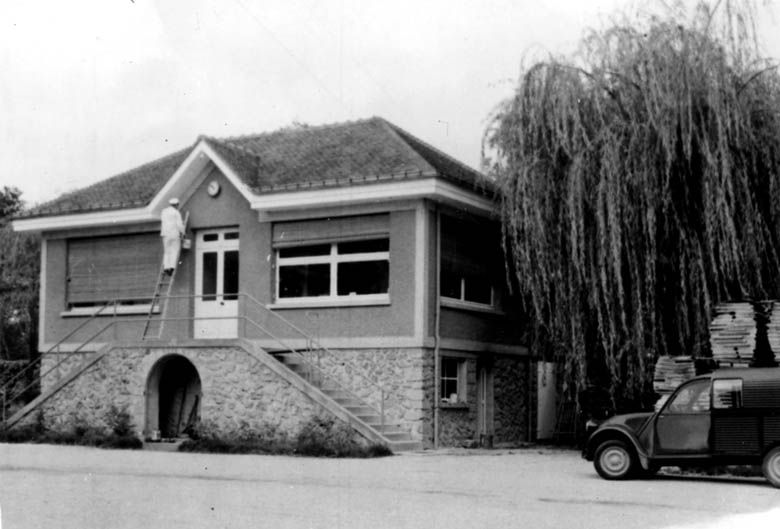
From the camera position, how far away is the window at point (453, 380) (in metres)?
23.9

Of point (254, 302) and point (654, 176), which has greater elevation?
point (654, 176)

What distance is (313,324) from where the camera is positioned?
2398 cm

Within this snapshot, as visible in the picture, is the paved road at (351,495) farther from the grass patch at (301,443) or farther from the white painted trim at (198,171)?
the white painted trim at (198,171)

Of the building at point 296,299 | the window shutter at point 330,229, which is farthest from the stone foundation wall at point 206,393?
the window shutter at point 330,229

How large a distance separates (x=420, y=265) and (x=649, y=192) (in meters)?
5.30

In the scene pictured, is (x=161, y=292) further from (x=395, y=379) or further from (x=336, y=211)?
(x=395, y=379)

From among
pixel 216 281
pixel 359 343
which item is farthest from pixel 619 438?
pixel 216 281

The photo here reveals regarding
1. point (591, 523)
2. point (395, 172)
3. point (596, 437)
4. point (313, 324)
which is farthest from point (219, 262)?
point (591, 523)

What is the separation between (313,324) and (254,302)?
1.68 m

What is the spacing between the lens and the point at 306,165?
2578cm

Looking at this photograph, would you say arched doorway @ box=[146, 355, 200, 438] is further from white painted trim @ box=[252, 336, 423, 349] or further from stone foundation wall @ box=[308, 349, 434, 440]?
stone foundation wall @ box=[308, 349, 434, 440]

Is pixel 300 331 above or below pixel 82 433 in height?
above

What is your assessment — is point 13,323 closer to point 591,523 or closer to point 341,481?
point 341,481

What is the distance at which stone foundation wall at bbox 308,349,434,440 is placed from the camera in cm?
2231
